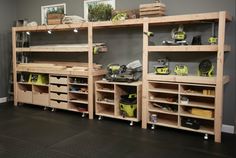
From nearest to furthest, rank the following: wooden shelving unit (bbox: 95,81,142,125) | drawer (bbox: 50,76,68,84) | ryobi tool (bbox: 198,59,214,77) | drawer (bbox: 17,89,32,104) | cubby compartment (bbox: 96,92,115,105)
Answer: ryobi tool (bbox: 198,59,214,77) < wooden shelving unit (bbox: 95,81,142,125) < cubby compartment (bbox: 96,92,115,105) < drawer (bbox: 50,76,68,84) < drawer (bbox: 17,89,32,104)

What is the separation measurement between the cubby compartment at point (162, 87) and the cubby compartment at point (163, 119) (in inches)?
17.7

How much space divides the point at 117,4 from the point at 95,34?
0.81 meters

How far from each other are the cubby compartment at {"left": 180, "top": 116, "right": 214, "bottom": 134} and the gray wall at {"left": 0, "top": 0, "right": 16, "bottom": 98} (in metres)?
4.77

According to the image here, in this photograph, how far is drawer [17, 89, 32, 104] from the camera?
5881 millimetres

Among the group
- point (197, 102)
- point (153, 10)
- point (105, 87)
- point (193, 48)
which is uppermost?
point (153, 10)

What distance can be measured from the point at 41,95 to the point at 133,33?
98.9 inches

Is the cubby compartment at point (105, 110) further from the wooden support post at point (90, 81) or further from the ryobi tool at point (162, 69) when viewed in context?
the ryobi tool at point (162, 69)

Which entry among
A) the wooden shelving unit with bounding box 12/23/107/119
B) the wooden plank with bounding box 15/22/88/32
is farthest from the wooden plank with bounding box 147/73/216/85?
the wooden plank with bounding box 15/22/88/32

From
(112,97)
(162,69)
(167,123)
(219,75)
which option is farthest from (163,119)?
(219,75)

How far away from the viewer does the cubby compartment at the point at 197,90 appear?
388 cm

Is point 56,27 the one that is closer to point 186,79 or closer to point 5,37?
point 5,37

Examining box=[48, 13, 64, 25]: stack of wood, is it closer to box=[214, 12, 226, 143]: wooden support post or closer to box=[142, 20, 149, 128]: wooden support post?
box=[142, 20, 149, 128]: wooden support post

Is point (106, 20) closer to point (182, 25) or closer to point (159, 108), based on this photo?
point (182, 25)

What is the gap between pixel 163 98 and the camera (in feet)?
14.9
